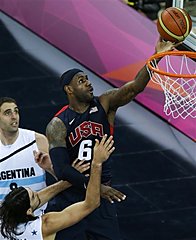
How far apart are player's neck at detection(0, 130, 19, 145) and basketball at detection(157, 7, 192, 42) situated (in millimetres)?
1424

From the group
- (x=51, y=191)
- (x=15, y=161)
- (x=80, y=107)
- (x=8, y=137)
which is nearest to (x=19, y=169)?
(x=15, y=161)

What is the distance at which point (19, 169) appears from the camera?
6.68 m

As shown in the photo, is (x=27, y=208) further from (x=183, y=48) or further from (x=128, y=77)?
(x=128, y=77)

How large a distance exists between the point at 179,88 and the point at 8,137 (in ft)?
6.14

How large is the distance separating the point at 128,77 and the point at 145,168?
1898mm

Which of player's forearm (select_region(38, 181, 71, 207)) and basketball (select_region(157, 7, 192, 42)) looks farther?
basketball (select_region(157, 7, 192, 42))

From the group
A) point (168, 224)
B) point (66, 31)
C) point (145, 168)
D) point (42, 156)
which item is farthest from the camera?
point (66, 31)

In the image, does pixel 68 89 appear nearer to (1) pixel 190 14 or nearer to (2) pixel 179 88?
(2) pixel 179 88

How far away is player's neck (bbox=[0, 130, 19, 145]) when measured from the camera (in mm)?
6766

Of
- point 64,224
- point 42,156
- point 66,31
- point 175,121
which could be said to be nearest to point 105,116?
point 42,156

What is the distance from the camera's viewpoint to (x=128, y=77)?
10477 millimetres

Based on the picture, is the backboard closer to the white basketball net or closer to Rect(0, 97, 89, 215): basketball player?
the white basketball net

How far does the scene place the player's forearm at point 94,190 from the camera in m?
5.54

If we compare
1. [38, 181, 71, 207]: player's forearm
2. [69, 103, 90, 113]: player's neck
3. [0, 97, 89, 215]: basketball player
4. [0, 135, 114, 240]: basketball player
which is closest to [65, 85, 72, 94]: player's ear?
[69, 103, 90, 113]: player's neck
